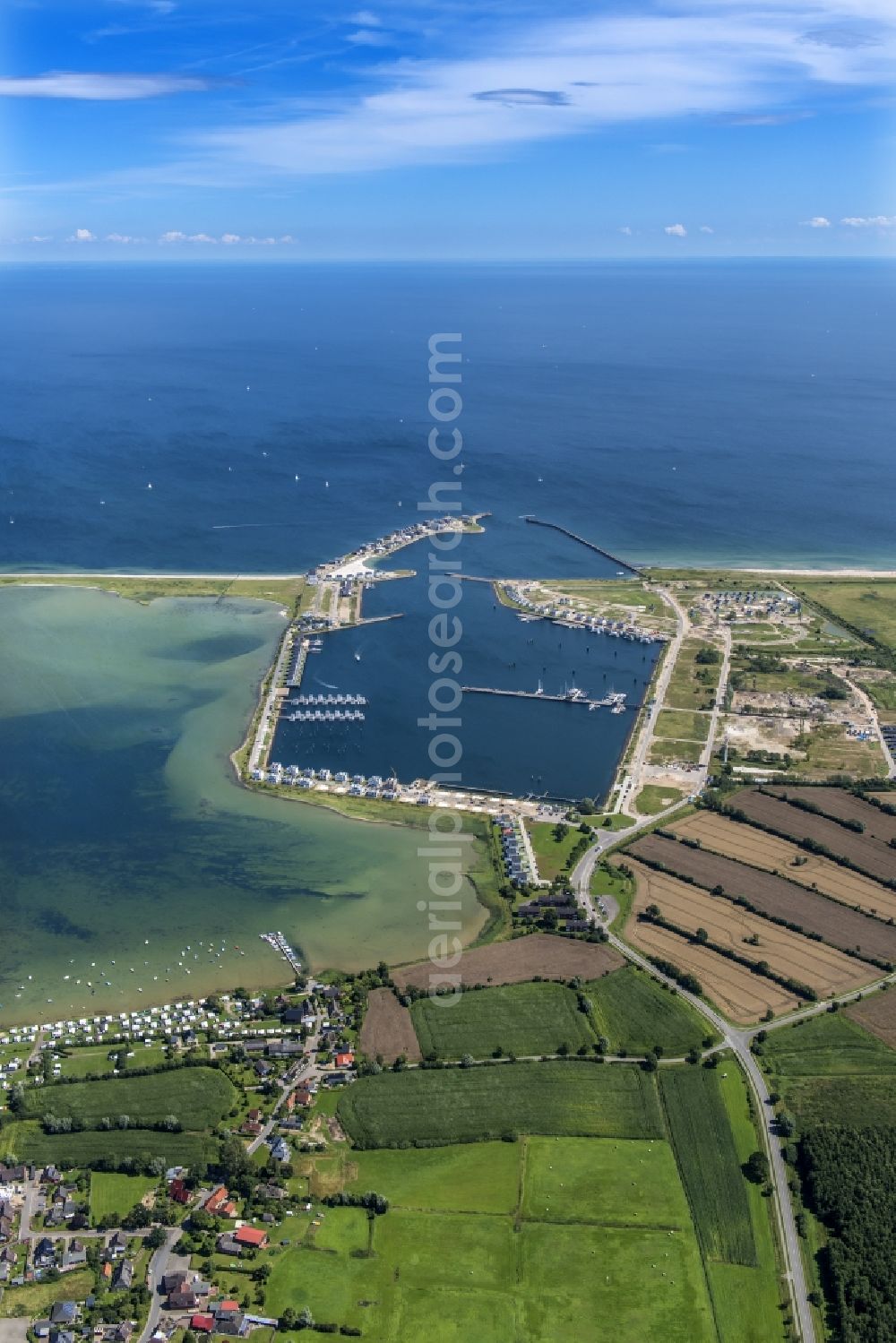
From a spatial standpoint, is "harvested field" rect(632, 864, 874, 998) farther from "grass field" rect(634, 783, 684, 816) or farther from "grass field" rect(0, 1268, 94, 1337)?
"grass field" rect(0, 1268, 94, 1337)

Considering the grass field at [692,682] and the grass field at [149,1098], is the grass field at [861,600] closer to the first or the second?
the grass field at [692,682]

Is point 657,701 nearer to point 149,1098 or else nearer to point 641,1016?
point 641,1016

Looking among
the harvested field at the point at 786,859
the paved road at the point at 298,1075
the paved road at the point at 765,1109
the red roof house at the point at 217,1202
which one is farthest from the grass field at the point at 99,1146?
the harvested field at the point at 786,859

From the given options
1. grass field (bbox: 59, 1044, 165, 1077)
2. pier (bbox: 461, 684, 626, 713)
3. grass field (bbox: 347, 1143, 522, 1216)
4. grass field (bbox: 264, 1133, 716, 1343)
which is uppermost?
pier (bbox: 461, 684, 626, 713)

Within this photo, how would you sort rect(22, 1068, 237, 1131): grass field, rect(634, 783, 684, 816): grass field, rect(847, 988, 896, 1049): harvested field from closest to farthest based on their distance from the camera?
rect(22, 1068, 237, 1131): grass field
rect(847, 988, 896, 1049): harvested field
rect(634, 783, 684, 816): grass field

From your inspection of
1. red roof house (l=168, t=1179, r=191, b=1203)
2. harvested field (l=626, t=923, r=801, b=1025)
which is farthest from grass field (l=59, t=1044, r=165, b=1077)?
harvested field (l=626, t=923, r=801, b=1025)

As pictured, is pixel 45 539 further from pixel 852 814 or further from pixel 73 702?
pixel 852 814

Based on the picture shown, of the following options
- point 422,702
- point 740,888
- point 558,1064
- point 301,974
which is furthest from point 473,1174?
point 422,702

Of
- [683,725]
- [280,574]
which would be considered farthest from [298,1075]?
[280,574]
